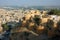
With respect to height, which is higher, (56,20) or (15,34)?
(56,20)

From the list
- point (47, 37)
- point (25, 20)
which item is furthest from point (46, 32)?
point (25, 20)

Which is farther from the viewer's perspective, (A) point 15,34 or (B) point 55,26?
(A) point 15,34

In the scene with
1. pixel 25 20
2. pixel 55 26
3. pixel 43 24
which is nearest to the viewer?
pixel 55 26

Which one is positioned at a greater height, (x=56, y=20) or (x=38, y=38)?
(x=56, y=20)

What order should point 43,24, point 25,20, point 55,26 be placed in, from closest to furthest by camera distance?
point 55,26 < point 43,24 < point 25,20

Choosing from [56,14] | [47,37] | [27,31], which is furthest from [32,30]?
[56,14]

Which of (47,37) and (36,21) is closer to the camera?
(47,37)

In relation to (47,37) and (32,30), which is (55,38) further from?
(32,30)

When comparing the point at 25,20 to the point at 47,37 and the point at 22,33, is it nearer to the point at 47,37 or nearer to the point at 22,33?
the point at 22,33
